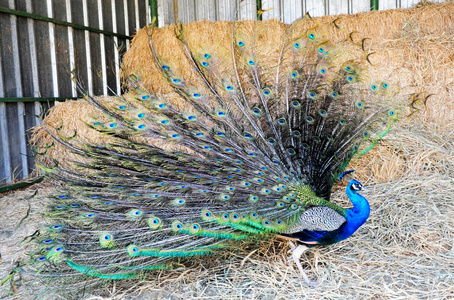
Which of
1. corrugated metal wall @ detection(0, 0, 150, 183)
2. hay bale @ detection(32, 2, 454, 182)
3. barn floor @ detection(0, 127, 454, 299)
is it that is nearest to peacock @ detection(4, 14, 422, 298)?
barn floor @ detection(0, 127, 454, 299)

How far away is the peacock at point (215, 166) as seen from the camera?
2.26m

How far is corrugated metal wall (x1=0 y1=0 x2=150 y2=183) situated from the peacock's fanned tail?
2164mm

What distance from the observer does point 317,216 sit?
2.34 meters

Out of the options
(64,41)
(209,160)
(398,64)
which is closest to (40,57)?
(64,41)

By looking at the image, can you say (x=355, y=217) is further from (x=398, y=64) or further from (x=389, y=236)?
(x=398, y=64)

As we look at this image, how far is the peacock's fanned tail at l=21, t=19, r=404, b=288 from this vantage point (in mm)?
2264

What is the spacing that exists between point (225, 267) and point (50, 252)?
3.84ft

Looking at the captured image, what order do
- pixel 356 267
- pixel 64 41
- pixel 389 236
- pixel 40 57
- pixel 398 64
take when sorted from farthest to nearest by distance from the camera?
pixel 64 41, pixel 40 57, pixel 398 64, pixel 389 236, pixel 356 267

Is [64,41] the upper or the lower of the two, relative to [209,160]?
upper

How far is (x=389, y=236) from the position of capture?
3.02 meters

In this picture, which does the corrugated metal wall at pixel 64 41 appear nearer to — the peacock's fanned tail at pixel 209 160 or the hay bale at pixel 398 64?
the hay bale at pixel 398 64

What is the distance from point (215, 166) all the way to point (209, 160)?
7 centimetres

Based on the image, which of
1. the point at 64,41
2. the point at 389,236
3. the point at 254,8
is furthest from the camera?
the point at 254,8

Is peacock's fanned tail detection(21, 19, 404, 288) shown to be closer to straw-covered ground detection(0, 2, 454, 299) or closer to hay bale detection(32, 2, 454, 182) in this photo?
straw-covered ground detection(0, 2, 454, 299)
